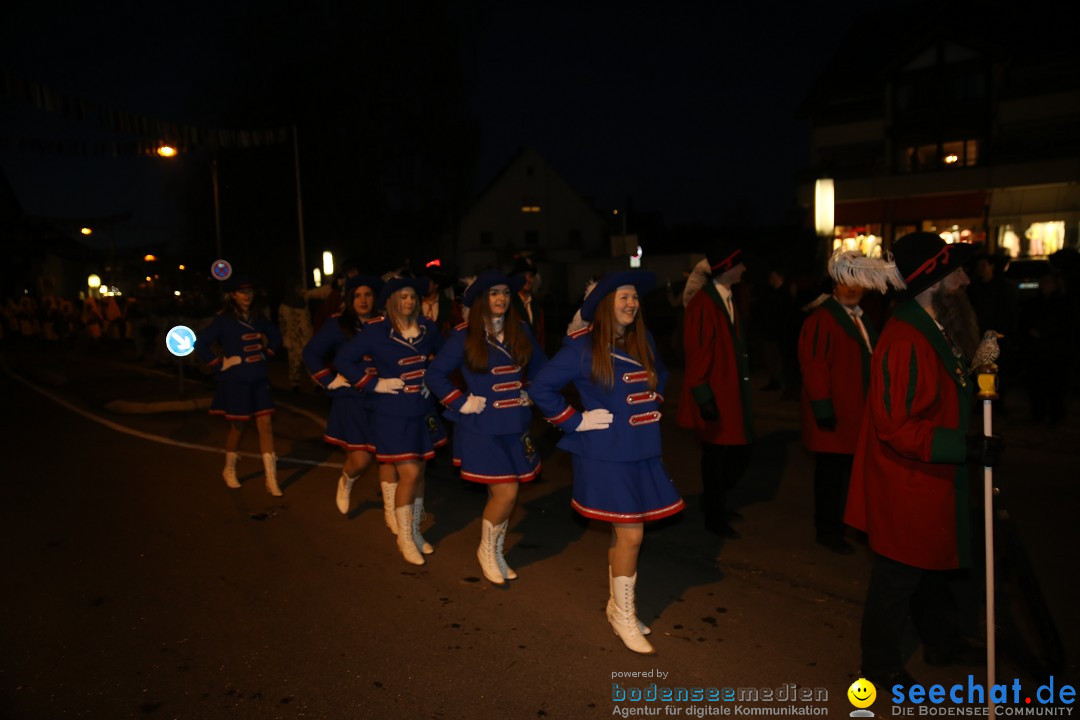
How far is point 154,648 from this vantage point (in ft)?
14.9

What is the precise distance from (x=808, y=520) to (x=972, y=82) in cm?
2982

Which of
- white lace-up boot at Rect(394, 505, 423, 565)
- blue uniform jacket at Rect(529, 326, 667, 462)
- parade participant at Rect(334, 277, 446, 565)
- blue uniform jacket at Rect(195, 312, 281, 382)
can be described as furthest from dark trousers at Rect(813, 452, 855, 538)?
blue uniform jacket at Rect(195, 312, 281, 382)

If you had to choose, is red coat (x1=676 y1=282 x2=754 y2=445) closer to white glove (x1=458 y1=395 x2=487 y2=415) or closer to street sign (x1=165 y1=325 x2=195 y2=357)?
white glove (x1=458 y1=395 x2=487 y2=415)

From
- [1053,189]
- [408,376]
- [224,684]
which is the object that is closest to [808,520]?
[408,376]

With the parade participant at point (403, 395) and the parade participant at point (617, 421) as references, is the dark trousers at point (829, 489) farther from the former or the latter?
the parade participant at point (403, 395)

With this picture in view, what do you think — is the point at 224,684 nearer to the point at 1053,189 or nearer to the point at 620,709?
the point at 620,709

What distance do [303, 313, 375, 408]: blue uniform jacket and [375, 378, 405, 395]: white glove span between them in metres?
0.61

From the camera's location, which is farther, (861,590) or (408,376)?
(408,376)

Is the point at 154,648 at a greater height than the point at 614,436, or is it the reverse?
the point at 614,436

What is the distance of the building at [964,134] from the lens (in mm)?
27188

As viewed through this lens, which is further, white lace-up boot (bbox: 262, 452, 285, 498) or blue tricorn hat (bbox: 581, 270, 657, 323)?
white lace-up boot (bbox: 262, 452, 285, 498)

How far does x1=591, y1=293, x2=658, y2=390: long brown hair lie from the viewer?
4.21 metres

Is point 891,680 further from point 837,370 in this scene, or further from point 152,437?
point 152,437

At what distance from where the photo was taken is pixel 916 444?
338 cm
